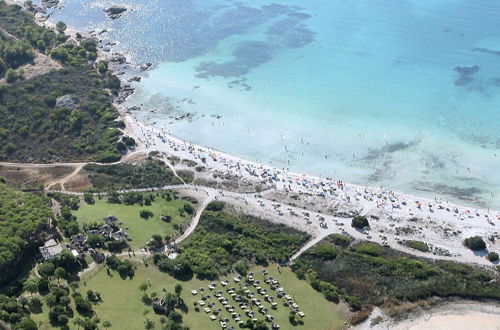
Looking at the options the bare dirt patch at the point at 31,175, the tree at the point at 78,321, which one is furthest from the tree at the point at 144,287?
the bare dirt patch at the point at 31,175

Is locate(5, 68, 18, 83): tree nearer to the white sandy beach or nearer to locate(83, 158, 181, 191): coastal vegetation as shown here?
locate(83, 158, 181, 191): coastal vegetation

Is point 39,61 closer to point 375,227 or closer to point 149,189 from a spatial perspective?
point 149,189

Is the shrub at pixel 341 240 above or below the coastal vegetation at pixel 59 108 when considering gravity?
below

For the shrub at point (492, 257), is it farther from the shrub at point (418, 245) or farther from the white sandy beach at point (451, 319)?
the white sandy beach at point (451, 319)

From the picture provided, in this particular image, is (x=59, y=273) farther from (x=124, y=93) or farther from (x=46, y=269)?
(x=124, y=93)

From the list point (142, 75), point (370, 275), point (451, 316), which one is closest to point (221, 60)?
point (142, 75)

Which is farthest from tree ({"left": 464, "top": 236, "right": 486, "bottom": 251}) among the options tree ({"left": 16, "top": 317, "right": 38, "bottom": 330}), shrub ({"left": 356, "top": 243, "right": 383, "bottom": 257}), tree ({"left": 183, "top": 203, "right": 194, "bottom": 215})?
tree ({"left": 16, "top": 317, "right": 38, "bottom": 330})

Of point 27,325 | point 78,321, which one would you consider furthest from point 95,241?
point 27,325
